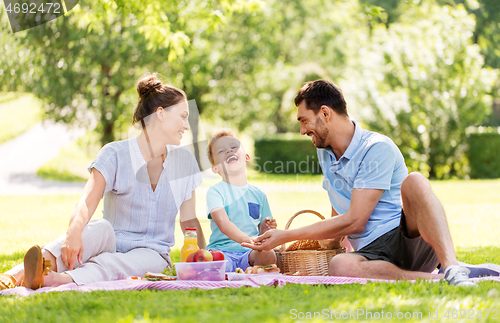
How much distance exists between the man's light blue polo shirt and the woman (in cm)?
119

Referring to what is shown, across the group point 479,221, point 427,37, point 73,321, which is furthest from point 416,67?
point 73,321

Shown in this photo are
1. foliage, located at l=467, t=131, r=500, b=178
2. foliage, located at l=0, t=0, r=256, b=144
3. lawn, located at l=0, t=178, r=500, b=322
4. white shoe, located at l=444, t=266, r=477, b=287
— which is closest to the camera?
lawn, located at l=0, t=178, r=500, b=322

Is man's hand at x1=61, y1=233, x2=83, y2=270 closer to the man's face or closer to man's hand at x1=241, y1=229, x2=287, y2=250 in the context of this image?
man's hand at x1=241, y1=229, x2=287, y2=250

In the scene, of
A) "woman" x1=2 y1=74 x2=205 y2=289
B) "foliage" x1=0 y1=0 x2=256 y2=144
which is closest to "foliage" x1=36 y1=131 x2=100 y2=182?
"foliage" x1=0 y1=0 x2=256 y2=144

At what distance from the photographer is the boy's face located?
4129 millimetres

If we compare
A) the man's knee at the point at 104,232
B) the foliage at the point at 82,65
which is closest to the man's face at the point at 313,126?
the man's knee at the point at 104,232

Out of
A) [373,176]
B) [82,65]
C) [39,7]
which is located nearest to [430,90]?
[82,65]

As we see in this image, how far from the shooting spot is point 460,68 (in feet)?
49.4

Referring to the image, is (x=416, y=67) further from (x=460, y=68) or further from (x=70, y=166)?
(x=70, y=166)

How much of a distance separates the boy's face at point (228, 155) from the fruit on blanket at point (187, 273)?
117 centimetres

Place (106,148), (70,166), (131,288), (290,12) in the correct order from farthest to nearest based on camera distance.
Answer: (290,12), (70,166), (106,148), (131,288)

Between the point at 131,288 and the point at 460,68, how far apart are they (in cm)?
1464

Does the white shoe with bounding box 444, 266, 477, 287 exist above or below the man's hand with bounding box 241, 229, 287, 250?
below

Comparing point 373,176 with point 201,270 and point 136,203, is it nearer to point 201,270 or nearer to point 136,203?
point 201,270
